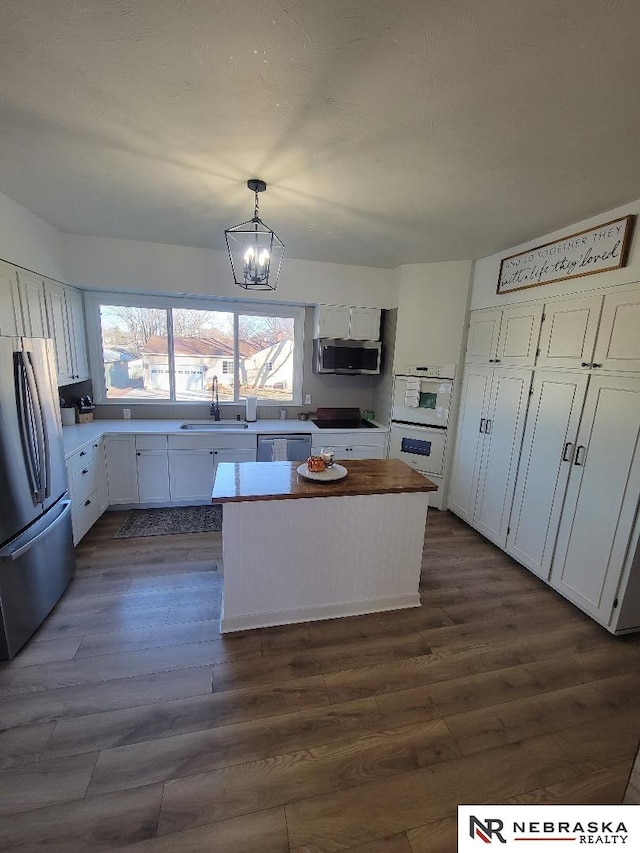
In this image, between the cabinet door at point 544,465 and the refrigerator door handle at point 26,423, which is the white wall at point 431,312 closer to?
the cabinet door at point 544,465

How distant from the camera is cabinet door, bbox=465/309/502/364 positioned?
329cm

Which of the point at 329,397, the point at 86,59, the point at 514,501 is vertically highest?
the point at 86,59

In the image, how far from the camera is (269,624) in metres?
2.22

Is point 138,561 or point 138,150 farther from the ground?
point 138,150

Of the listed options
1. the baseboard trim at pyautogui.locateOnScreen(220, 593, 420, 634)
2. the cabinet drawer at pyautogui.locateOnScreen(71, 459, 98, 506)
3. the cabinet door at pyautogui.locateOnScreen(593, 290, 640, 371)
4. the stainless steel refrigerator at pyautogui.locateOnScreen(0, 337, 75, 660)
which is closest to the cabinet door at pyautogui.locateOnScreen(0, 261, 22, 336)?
the stainless steel refrigerator at pyautogui.locateOnScreen(0, 337, 75, 660)

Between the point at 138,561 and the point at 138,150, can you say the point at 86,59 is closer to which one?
the point at 138,150

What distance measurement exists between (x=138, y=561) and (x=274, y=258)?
257 centimetres

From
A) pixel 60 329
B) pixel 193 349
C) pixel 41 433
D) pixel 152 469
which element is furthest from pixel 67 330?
pixel 41 433

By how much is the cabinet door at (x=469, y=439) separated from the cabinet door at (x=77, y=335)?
4.03 m

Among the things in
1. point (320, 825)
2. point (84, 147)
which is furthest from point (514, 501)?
point (84, 147)

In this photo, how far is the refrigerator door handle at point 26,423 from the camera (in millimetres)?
1993

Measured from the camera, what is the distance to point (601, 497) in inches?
91.7

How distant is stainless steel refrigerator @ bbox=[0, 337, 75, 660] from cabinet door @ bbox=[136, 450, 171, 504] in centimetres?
120

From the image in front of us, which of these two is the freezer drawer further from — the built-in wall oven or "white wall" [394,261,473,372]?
"white wall" [394,261,473,372]
